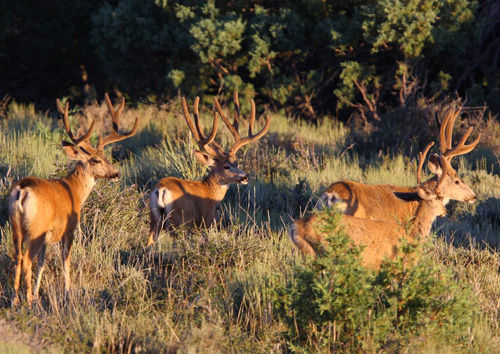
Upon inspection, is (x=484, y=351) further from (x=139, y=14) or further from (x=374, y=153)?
(x=139, y=14)

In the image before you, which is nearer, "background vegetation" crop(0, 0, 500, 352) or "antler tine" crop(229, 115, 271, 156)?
"background vegetation" crop(0, 0, 500, 352)

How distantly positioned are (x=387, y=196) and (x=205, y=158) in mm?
2568

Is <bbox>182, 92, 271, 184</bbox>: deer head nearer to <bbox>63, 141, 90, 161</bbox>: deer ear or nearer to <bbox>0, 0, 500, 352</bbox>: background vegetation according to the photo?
<bbox>0, 0, 500, 352</bbox>: background vegetation

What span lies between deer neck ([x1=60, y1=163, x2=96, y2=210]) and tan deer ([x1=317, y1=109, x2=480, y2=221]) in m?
2.49

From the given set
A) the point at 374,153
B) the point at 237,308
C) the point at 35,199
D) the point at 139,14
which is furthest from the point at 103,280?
the point at 139,14

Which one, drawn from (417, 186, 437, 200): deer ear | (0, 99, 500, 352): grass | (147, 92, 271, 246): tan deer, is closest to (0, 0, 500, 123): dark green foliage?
(0, 99, 500, 352): grass

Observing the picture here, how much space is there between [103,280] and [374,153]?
7.48 meters

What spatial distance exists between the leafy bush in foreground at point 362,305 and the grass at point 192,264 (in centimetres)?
12

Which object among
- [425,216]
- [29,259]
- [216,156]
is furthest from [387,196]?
[29,259]

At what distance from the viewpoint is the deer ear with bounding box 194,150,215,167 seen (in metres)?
9.20

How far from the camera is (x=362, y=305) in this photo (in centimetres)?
517

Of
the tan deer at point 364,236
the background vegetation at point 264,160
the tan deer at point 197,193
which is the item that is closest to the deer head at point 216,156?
the tan deer at point 197,193

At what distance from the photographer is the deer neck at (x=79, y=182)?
709 centimetres

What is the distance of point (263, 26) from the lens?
607 inches
